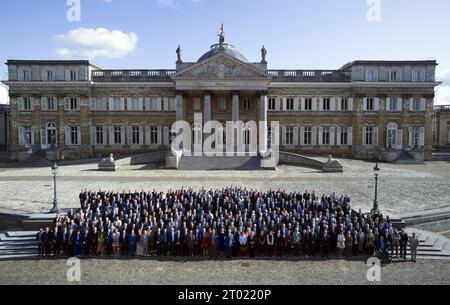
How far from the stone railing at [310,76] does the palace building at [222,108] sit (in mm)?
147

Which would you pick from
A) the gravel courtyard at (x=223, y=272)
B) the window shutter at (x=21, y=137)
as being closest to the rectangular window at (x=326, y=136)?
the gravel courtyard at (x=223, y=272)

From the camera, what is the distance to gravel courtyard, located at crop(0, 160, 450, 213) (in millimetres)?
23688

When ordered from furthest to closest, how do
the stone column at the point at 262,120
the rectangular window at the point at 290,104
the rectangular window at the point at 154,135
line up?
the rectangular window at the point at 154,135 → the rectangular window at the point at 290,104 → the stone column at the point at 262,120

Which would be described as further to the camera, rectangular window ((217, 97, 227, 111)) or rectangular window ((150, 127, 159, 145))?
rectangular window ((150, 127, 159, 145))

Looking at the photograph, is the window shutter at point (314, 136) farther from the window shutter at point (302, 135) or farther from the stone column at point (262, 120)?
the stone column at point (262, 120)

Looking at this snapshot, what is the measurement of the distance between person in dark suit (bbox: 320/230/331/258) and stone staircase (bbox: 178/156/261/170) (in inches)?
1029

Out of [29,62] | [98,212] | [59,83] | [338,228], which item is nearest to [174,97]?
[59,83]

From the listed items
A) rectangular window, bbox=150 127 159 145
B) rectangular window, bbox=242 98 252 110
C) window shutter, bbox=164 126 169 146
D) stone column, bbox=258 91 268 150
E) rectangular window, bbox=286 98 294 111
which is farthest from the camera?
rectangular window, bbox=150 127 159 145

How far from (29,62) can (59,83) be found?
5.14 meters

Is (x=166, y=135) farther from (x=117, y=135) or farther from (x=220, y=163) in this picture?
(x=220, y=163)

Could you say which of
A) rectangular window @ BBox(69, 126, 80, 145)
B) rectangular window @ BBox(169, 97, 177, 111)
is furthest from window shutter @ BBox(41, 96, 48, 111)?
rectangular window @ BBox(169, 97, 177, 111)

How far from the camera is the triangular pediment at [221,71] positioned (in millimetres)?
48219

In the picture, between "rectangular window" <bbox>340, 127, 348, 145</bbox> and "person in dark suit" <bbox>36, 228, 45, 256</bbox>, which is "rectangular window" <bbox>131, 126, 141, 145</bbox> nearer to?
"rectangular window" <bbox>340, 127, 348, 145</bbox>
